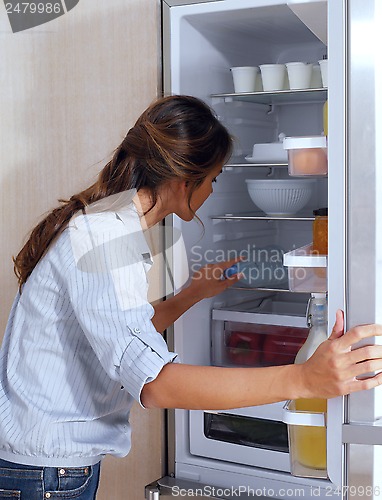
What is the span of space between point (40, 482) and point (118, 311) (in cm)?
42

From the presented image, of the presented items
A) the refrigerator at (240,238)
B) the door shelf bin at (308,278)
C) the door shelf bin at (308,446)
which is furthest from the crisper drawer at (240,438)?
the door shelf bin at (308,278)

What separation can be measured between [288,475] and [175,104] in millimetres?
906

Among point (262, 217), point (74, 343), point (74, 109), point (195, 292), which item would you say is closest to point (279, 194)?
point (262, 217)

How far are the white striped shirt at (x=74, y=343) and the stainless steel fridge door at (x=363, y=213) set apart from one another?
33cm

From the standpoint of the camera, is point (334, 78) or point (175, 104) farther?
point (175, 104)

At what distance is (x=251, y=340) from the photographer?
1.96 m

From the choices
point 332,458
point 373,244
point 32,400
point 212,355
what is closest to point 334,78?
point 373,244

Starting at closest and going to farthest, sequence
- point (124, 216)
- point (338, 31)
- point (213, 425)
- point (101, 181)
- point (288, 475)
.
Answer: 1. point (338, 31)
2. point (124, 216)
3. point (101, 181)
4. point (288, 475)
5. point (213, 425)

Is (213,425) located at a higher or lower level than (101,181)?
lower

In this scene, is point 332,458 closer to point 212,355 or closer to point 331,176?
point 331,176

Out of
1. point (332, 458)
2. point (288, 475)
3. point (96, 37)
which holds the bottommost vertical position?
point (288, 475)

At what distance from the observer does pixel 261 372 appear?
127 cm

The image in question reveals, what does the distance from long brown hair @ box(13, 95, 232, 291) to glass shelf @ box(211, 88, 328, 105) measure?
0.27m

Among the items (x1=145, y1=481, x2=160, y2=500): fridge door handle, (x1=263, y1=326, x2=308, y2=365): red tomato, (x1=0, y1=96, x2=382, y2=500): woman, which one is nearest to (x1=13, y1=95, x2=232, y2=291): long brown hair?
(x1=0, y1=96, x2=382, y2=500): woman
